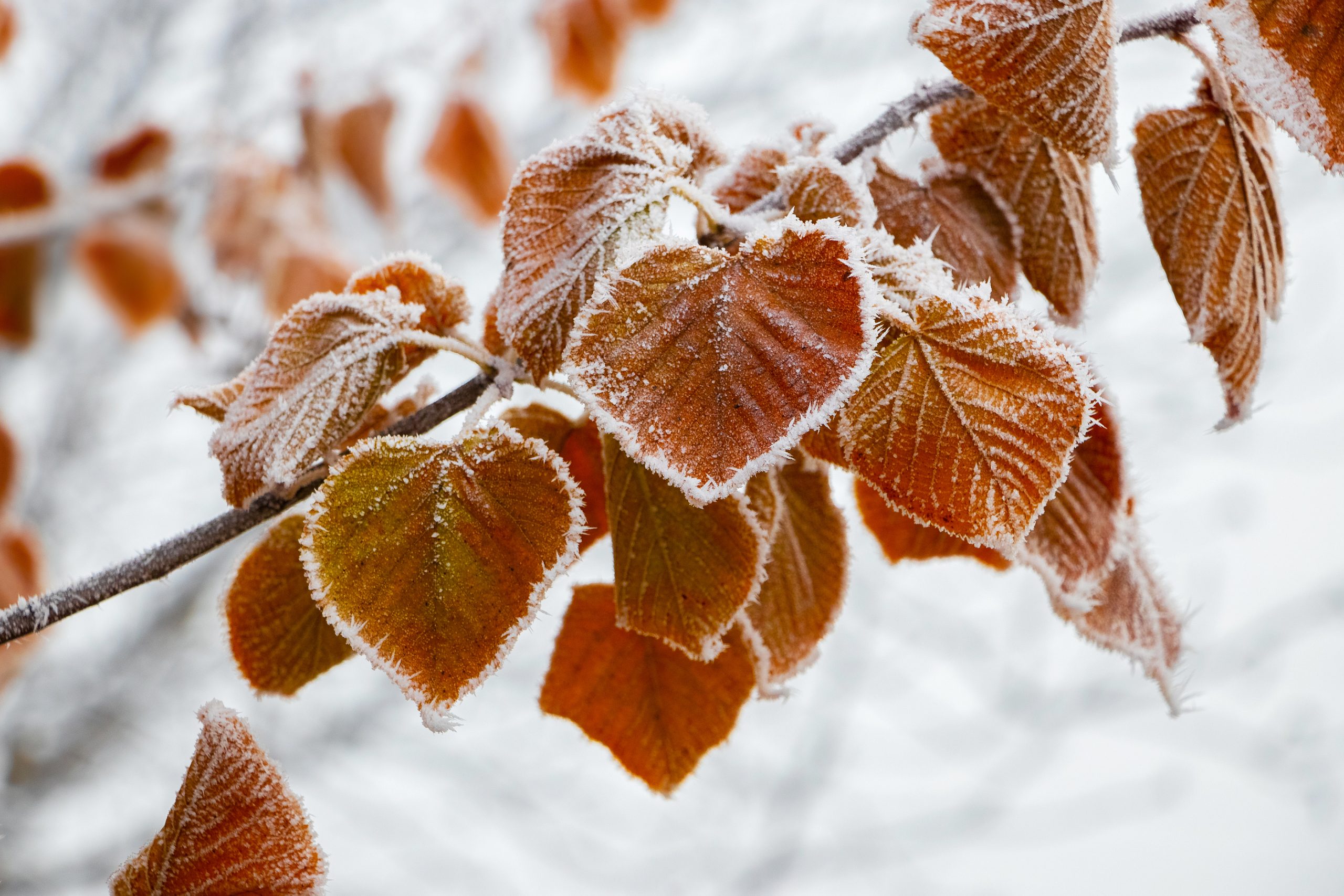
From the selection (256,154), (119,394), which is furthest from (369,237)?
(256,154)

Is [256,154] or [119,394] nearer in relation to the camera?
[256,154]

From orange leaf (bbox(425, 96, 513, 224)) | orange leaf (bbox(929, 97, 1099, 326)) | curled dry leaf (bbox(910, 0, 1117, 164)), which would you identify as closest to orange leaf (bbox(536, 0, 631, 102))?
orange leaf (bbox(425, 96, 513, 224))

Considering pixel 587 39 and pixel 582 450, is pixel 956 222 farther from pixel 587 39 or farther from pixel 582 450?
pixel 587 39

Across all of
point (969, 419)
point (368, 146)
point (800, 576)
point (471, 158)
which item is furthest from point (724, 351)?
point (471, 158)

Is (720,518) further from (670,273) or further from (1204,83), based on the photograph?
(1204,83)

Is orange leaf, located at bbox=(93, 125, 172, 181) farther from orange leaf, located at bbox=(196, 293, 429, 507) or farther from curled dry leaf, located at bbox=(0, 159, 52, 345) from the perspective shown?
orange leaf, located at bbox=(196, 293, 429, 507)

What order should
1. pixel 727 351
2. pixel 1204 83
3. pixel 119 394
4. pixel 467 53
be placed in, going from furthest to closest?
pixel 119 394, pixel 467 53, pixel 1204 83, pixel 727 351
